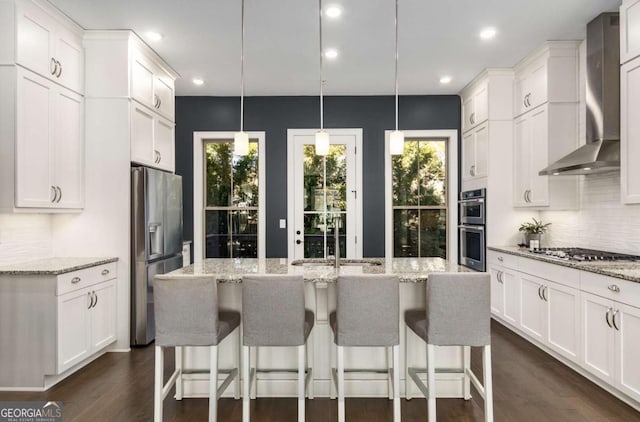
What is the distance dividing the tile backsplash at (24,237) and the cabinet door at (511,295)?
4.37 metres

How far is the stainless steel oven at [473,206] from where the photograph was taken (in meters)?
4.68

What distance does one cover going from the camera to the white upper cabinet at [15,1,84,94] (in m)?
2.93

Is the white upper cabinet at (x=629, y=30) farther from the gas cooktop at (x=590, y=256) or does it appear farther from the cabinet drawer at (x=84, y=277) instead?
the cabinet drawer at (x=84, y=277)

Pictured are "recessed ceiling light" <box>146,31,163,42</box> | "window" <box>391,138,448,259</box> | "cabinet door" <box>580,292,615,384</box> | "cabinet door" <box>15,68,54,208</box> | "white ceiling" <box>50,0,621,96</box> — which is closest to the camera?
"cabinet door" <box>580,292,615,384</box>

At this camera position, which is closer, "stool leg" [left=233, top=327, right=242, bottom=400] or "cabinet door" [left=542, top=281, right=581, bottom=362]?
"stool leg" [left=233, top=327, right=242, bottom=400]

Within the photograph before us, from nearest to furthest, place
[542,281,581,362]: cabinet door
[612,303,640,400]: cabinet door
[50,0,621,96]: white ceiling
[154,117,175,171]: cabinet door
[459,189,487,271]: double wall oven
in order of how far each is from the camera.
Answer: [612,303,640,400]: cabinet door, [542,281,581,362]: cabinet door, [50,0,621,96]: white ceiling, [154,117,175,171]: cabinet door, [459,189,487,271]: double wall oven

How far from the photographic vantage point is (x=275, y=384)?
9.14 ft

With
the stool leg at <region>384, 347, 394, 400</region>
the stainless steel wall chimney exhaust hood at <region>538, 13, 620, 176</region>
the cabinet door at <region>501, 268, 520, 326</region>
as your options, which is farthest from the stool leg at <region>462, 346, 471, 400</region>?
the stainless steel wall chimney exhaust hood at <region>538, 13, 620, 176</region>

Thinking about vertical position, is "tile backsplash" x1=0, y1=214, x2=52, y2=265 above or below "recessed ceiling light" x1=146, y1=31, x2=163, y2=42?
below

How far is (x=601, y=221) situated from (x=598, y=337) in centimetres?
143

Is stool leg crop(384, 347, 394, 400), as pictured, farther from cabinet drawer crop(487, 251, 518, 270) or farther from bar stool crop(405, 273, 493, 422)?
cabinet drawer crop(487, 251, 518, 270)

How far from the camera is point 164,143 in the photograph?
14.5ft

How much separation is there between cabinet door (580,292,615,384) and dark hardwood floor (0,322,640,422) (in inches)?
7.2

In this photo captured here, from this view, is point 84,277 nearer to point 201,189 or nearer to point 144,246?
point 144,246
